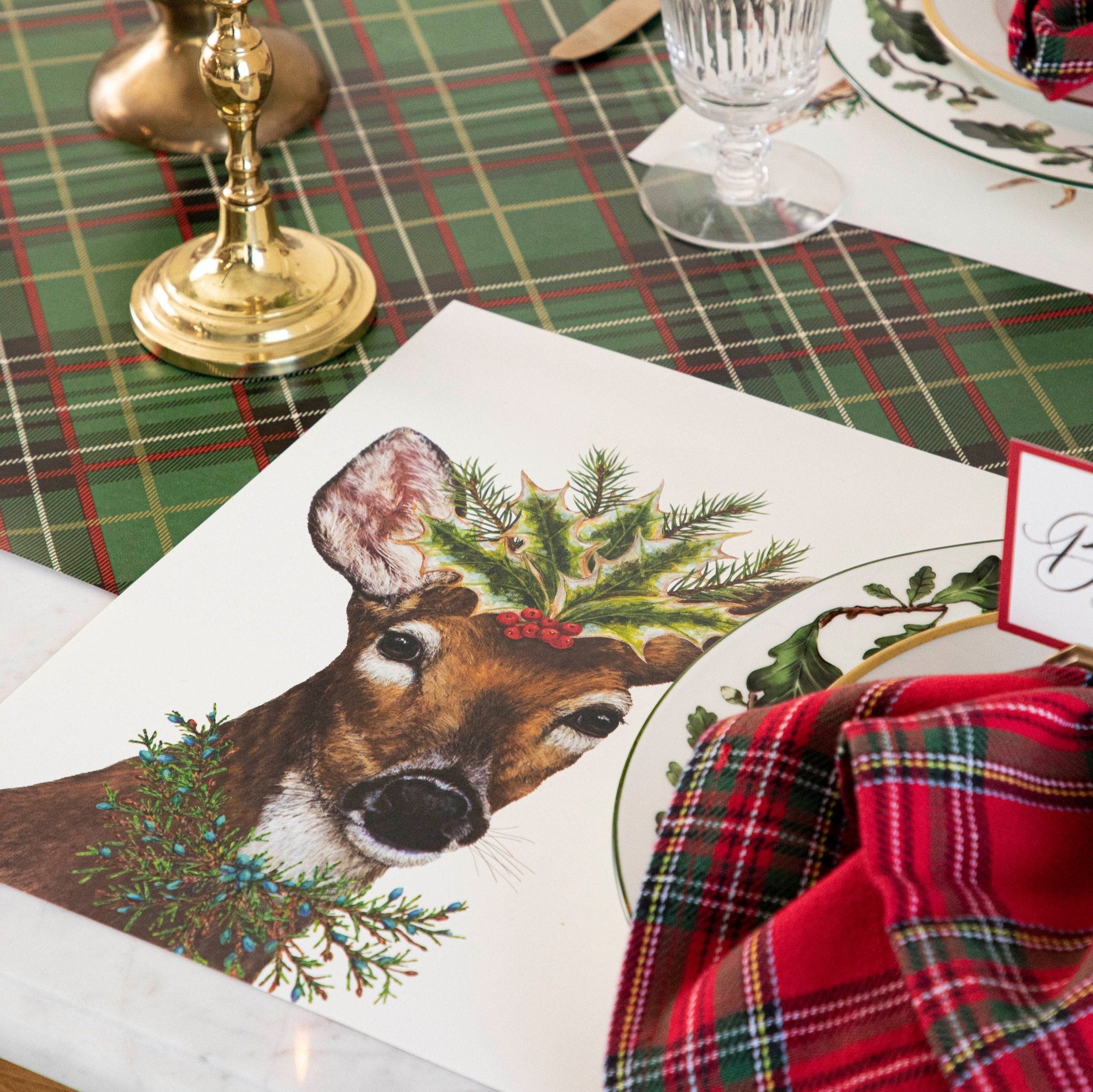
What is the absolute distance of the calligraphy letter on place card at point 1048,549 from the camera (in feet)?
1.37

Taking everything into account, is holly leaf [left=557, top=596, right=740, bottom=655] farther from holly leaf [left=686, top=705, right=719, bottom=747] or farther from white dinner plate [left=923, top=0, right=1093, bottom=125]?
white dinner plate [left=923, top=0, right=1093, bottom=125]

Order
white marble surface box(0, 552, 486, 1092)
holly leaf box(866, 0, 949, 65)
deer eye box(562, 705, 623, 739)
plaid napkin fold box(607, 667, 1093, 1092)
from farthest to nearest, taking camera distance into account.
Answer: holly leaf box(866, 0, 949, 65) → deer eye box(562, 705, 623, 739) → white marble surface box(0, 552, 486, 1092) → plaid napkin fold box(607, 667, 1093, 1092)

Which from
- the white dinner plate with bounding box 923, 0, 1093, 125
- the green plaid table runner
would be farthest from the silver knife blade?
the white dinner plate with bounding box 923, 0, 1093, 125

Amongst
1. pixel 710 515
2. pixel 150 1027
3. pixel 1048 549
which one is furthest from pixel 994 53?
pixel 150 1027

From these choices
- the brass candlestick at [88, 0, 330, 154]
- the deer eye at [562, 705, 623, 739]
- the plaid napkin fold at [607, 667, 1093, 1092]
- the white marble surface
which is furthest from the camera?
the brass candlestick at [88, 0, 330, 154]

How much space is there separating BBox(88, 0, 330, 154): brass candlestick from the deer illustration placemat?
0.90 ft

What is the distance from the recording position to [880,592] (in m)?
0.53

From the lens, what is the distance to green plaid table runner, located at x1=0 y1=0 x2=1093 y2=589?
0.71 m

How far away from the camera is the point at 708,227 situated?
0.85 m

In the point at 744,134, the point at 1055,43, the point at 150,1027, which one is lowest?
the point at 150,1027

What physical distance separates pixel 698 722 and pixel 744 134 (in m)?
0.48

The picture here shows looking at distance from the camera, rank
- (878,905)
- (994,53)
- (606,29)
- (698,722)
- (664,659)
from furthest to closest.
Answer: (606,29) → (994,53) → (664,659) → (698,722) → (878,905)

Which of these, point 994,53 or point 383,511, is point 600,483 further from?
point 994,53

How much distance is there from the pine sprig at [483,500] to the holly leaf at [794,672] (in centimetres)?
18
